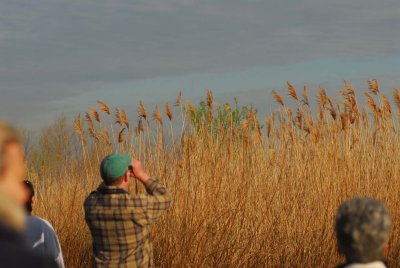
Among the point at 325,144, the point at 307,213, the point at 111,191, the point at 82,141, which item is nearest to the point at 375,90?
the point at 325,144

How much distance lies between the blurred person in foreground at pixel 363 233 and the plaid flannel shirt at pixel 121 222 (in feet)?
9.02

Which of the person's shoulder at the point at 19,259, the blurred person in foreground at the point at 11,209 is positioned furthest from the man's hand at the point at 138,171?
the person's shoulder at the point at 19,259

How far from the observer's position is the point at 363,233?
2.99 meters

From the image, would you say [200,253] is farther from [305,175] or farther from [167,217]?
[305,175]

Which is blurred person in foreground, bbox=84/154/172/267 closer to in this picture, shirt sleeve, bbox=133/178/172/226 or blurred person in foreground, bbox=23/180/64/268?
shirt sleeve, bbox=133/178/172/226

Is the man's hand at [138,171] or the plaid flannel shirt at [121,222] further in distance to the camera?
the man's hand at [138,171]

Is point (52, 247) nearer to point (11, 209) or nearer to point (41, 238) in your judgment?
point (41, 238)

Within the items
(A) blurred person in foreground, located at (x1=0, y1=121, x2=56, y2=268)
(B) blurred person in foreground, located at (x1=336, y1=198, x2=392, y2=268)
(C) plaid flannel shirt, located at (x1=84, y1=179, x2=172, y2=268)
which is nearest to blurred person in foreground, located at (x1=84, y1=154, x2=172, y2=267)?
(C) plaid flannel shirt, located at (x1=84, y1=179, x2=172, y2=268)

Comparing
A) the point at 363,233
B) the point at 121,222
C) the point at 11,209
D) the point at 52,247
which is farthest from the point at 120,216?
the point at 11,209

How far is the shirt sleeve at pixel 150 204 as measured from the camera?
5625mm

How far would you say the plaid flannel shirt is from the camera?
5.60 meters

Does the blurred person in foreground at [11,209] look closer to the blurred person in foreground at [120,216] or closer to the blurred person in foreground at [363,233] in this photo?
the blurred person in foreground at [363,233]

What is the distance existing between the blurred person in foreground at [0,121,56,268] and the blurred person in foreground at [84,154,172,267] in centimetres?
381

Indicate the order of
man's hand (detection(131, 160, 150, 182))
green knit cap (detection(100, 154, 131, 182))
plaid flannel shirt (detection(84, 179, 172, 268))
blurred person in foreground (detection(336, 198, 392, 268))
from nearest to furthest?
blurred person in foreground (detection(336, 198, 392, 268)), green knit cap (detection(100, 154, 131, 182)), plaid flannel shirt (detection(84, 179, 172, 268)), man's hand (detection(131, 160, 150, 182))
